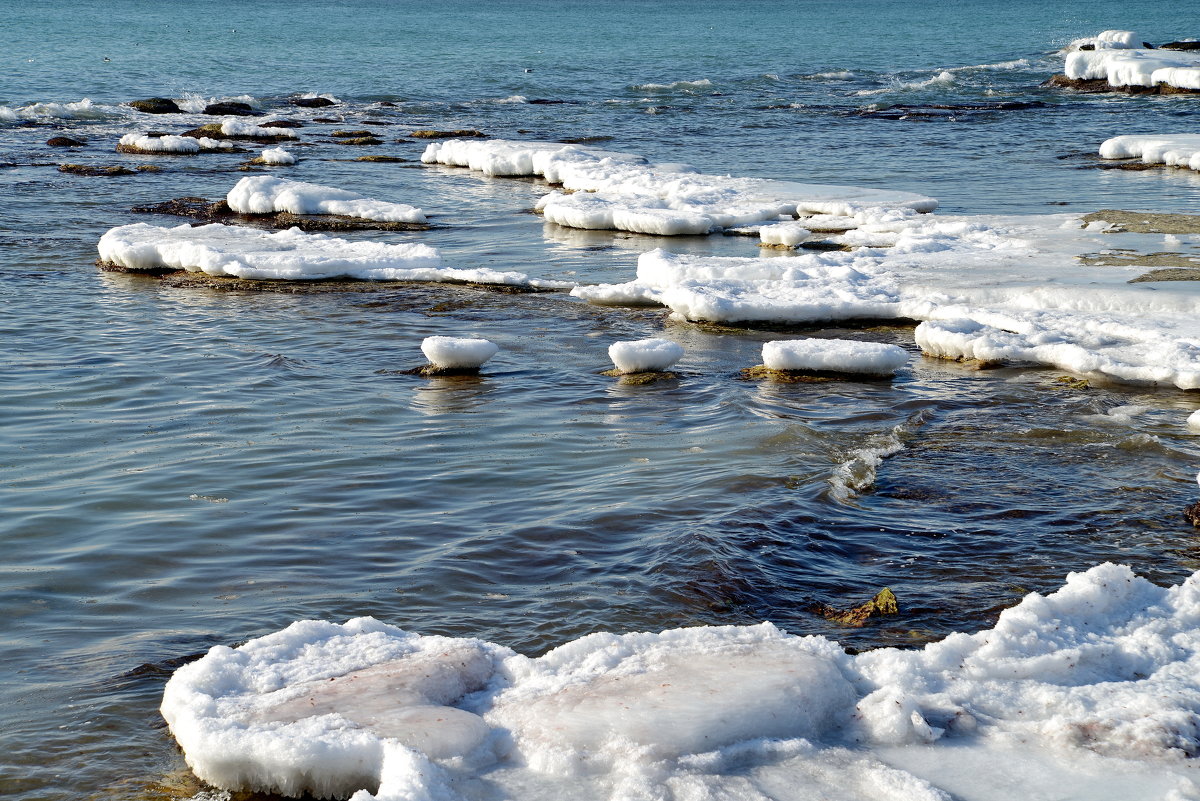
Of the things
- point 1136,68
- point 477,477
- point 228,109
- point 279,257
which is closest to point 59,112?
point 228,109

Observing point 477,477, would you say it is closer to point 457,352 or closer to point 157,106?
point 457,352

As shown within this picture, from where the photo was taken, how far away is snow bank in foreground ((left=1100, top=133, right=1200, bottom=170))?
2025 cm

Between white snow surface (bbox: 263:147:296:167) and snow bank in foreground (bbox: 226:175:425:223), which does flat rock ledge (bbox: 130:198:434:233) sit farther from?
white snow surface (bbox: 263:147:296:167)

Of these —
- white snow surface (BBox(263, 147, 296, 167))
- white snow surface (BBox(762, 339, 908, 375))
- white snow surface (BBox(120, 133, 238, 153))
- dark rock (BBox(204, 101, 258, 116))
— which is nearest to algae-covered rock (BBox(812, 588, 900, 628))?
white snow surface (BBox(762, 339, 908, 375))

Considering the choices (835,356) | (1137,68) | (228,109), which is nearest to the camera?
(835,356)

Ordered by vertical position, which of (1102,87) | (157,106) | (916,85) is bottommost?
(157,106)

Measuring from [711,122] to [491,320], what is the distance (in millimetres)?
20458

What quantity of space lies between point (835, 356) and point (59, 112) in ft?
88.2

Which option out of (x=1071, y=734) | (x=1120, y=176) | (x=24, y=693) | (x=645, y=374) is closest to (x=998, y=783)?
(x=1071, y=734)

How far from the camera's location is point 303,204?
666 inches

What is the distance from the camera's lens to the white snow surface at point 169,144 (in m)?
24.2

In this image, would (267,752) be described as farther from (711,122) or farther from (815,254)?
(711,122)

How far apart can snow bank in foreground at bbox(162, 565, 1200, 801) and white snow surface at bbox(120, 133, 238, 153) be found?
843 inches

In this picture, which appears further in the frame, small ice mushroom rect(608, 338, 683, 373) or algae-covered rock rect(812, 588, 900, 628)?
small ice mushroom rect(608, 338, 683, 373)
